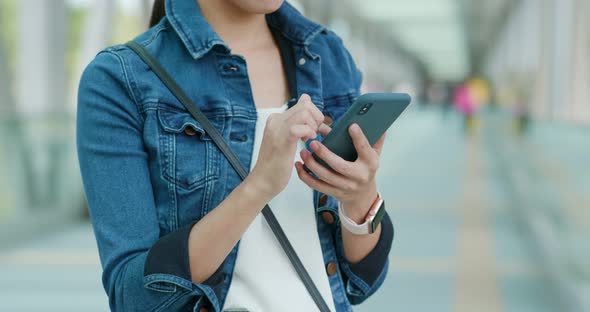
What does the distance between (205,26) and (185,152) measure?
0.73 feet

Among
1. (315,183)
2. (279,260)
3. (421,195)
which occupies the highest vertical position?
(315,183)

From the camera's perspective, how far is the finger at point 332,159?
41.3 inches

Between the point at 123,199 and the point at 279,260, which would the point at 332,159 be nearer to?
the point at 279,260

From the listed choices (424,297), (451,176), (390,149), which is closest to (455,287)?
(424,297)

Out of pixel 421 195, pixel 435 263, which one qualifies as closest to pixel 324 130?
pixel 435 263

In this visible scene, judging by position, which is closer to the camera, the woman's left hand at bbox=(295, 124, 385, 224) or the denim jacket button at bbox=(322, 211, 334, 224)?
the woman's left hand at bbox=(295, 124, 385, 224)

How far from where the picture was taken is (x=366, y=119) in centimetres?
108

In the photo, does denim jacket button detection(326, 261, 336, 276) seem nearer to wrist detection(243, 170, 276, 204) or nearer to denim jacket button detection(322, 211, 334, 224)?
denim jacket button detection(322, 211, 334, 224)

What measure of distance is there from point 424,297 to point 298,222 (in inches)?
146

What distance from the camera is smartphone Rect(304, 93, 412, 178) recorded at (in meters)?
1.05

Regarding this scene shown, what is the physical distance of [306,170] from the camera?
1107 millimetres

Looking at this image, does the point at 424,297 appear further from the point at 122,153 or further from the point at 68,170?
the point at 68,170

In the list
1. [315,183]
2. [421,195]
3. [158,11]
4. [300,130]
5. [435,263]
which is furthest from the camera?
[421,195]

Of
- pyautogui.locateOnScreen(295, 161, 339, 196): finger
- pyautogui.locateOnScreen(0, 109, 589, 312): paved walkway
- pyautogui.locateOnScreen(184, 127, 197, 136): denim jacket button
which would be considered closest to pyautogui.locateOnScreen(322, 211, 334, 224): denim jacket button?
pyautogui.locateOnScreen(295, 161, 339, 196): finger
